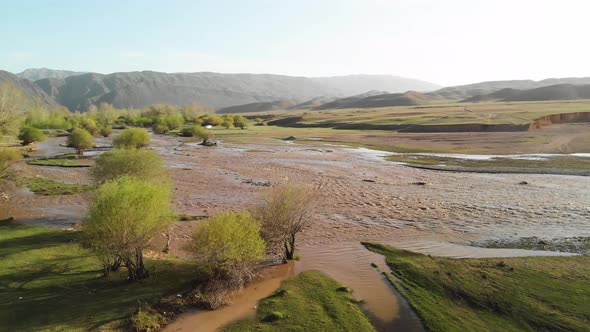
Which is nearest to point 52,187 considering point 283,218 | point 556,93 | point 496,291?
point 283,218

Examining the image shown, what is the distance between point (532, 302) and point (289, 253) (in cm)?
943

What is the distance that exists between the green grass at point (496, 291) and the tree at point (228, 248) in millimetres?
5875

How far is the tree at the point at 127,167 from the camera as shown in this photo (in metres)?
24.2

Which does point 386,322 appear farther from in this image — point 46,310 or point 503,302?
point 46,310

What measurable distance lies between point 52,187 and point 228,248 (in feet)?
80.8

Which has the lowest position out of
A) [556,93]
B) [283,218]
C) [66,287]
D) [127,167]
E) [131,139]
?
[66,287]

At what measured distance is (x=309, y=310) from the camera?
42.8ft

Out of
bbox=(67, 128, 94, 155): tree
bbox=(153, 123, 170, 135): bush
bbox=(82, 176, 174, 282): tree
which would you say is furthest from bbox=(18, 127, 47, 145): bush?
bbox=(82, 176, 174, 282): tree

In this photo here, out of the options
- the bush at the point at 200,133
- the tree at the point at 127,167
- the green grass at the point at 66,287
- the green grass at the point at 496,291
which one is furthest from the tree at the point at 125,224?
the bush at the point at 200,133

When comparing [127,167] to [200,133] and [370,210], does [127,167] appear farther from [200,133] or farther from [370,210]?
[200,133]

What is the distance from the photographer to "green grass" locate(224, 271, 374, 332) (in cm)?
1210

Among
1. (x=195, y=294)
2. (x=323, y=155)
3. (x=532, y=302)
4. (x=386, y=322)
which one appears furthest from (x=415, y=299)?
(x=323, y=155)

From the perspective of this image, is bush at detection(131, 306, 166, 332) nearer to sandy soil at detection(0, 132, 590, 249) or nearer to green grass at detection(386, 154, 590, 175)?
sandy soil at detection(0, 132, 590, 249)

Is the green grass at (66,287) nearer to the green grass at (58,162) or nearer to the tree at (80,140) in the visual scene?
the green grass at (58,162)
